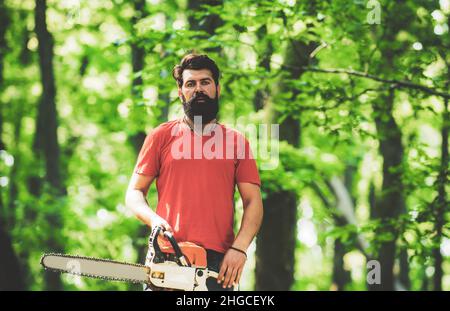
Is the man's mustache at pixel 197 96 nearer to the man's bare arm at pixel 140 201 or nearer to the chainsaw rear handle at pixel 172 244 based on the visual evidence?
the man's bare arm at pixel 140 201

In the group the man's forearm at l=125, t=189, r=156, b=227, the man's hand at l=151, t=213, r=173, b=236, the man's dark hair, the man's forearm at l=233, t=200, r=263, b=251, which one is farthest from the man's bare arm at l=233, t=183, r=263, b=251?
the man's dark hair

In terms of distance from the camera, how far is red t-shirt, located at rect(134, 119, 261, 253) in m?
3.15

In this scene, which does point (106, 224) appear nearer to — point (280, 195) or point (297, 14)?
point (280, 195)

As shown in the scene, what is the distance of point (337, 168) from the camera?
30.0 feet

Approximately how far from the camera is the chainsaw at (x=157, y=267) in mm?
2941

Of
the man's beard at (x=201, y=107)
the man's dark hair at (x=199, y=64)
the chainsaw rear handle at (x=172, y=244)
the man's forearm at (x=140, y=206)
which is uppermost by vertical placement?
the man's dark hair at (x=199, y=64)

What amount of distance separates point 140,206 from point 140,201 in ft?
0.17

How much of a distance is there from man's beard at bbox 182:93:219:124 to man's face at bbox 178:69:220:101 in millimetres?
28

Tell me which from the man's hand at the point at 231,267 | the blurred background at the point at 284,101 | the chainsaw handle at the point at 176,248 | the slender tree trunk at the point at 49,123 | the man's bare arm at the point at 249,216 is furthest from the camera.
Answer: the slender tree trunk at the point at 49,123

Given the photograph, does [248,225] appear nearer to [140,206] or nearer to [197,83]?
[140,206]

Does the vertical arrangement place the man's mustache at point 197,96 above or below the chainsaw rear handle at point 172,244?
above

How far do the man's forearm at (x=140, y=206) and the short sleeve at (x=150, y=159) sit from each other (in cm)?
14

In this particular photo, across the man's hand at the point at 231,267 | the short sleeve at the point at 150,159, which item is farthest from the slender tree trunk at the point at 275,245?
the man's hand at the point at 231,267

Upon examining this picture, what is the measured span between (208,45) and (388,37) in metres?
1.88
